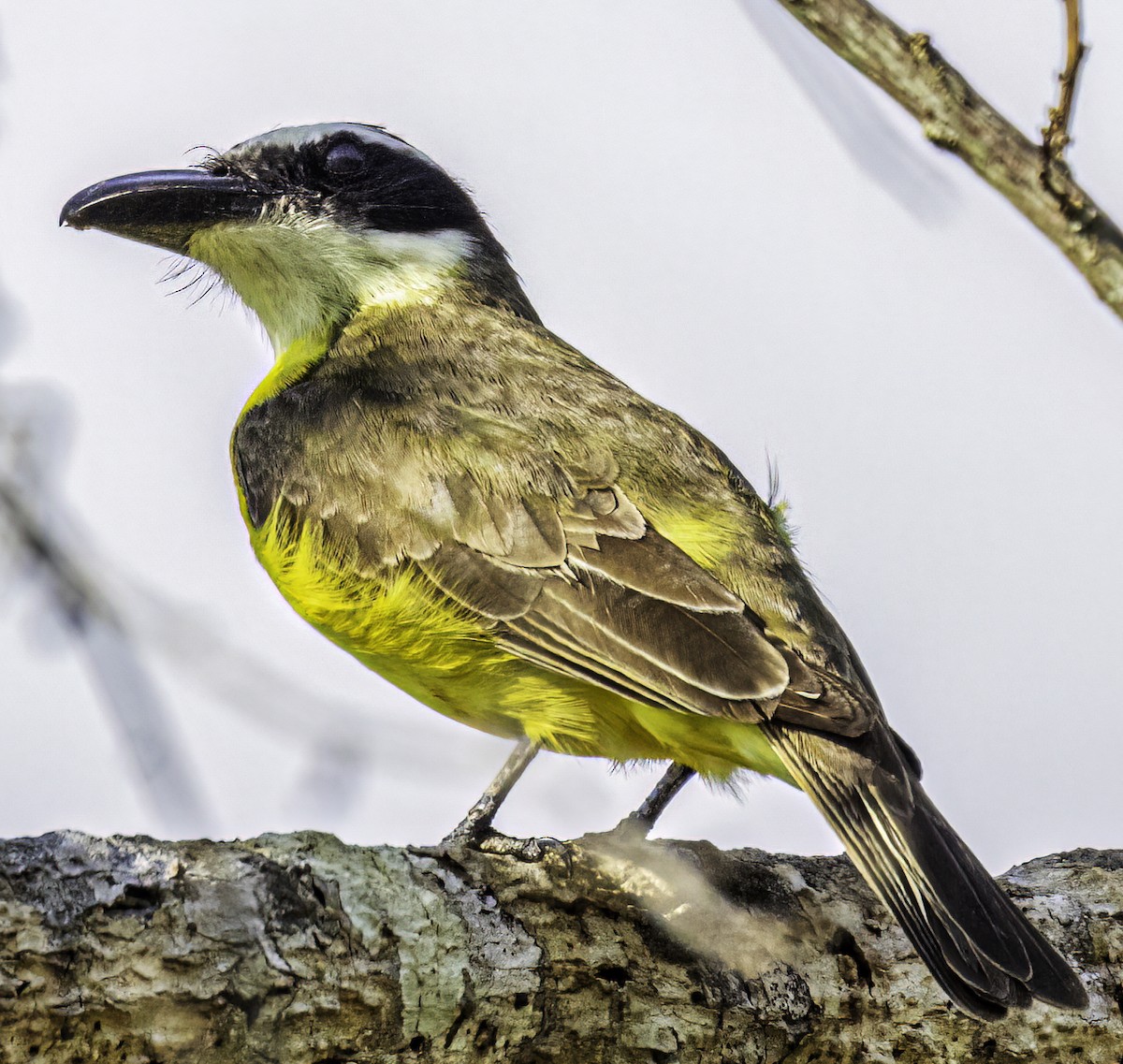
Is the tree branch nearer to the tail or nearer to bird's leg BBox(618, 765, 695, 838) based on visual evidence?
the tail

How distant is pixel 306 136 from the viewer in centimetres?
670

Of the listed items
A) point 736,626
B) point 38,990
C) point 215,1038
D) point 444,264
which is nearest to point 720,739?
point 736,626

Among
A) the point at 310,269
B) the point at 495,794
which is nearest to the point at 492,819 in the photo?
the point at 495,794

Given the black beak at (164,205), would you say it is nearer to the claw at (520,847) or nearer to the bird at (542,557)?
the bird at (542,557)

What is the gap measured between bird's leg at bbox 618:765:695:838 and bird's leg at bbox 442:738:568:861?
574mm

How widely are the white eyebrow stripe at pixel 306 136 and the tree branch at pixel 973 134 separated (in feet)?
14.4

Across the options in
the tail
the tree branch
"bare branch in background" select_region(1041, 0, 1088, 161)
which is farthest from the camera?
the tail

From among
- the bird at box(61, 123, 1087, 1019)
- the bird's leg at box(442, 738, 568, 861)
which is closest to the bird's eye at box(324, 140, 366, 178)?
the bird at box(61, 123, 1087, 1019)

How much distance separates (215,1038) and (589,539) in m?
2.06

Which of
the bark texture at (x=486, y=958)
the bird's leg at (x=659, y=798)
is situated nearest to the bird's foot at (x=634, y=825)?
the bird's leg at (x=659, y=798)

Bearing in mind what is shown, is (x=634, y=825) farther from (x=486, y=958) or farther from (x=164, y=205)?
(x=164, y=205)

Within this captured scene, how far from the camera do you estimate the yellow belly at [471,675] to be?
491cm

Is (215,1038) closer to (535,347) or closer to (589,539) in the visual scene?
(589,539)

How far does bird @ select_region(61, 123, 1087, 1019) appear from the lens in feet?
14.8
